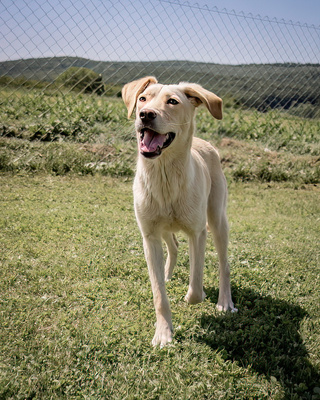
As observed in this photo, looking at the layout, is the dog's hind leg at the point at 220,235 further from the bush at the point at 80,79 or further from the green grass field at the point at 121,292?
the bush at the point at 80,79

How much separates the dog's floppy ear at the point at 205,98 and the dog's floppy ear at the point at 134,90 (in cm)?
31

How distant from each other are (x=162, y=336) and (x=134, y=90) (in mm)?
1951

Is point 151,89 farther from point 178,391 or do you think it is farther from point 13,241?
point 13,241

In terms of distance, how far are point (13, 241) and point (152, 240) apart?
7.12 ft

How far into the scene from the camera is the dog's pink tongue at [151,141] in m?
2.77

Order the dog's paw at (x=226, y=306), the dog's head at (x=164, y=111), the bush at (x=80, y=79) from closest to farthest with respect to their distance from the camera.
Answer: the dog's head at (x=164, y=111), the dog's paw at (x=226, y=306), the bush at (x=80, y=79)

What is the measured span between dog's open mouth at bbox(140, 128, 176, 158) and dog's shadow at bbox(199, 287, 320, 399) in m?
1.47

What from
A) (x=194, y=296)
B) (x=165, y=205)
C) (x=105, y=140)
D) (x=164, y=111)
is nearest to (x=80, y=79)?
(x=105, y=140)

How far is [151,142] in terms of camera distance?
2.78 metres

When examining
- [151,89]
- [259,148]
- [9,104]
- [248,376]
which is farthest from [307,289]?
[9,104]

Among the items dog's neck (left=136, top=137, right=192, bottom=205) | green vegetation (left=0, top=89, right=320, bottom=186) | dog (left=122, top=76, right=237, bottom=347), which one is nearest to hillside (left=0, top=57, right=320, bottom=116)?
green vegetation (left=0, top=89, right=320, bottom=186)

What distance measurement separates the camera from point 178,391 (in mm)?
2395

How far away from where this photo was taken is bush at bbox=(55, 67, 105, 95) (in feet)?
25.9

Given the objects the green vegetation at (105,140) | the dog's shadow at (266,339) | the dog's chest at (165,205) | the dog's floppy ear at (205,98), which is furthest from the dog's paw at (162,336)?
the green vegetation at (105,140)
